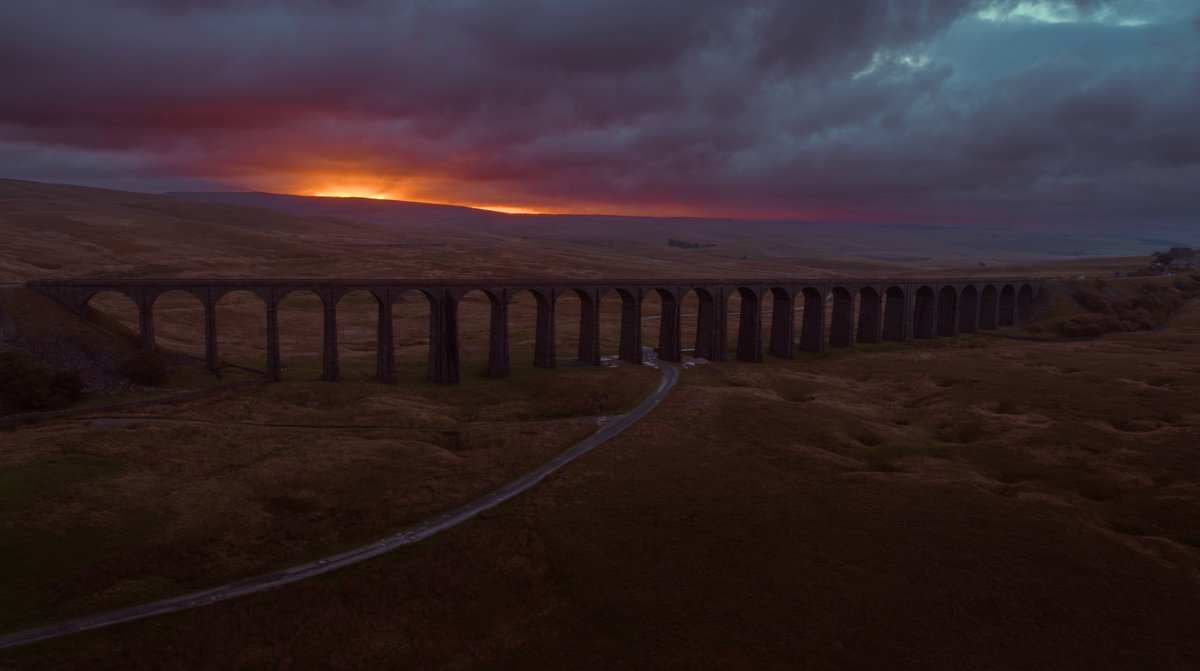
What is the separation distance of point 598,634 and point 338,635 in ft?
38.1

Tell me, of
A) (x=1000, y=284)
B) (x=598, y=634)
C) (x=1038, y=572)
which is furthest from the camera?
(x=1000, y=284)

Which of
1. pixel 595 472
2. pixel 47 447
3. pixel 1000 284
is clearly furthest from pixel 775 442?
pixel 1000 284

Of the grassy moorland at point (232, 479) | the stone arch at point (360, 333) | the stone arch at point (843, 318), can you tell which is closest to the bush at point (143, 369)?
the grassy moorland at point (232, 479)

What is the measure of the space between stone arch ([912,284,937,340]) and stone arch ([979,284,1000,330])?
660 inches

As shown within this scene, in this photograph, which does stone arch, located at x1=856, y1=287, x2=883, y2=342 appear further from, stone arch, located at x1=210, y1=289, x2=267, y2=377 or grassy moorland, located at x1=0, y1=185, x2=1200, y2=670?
stone arch, located at x1=210, y1=289, x2=267, y2=377

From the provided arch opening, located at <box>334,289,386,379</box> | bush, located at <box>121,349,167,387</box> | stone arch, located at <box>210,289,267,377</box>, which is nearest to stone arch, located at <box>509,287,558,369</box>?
arch opening, located at <box>334,289,386,379</box>

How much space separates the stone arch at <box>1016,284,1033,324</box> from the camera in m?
135

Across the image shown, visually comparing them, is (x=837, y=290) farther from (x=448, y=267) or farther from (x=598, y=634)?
(x=448, y=267)

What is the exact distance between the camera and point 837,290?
10725 cm

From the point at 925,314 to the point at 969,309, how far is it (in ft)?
48.7

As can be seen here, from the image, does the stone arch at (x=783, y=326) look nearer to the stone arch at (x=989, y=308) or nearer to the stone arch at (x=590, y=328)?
the stone arch at (x=590, y=328)

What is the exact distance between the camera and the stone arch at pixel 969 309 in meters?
127

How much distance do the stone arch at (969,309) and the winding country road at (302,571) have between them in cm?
10579

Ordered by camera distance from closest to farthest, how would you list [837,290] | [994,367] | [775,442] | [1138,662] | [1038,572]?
[1138,662], [1038,572], [775,442], [994,367], [837,290]
